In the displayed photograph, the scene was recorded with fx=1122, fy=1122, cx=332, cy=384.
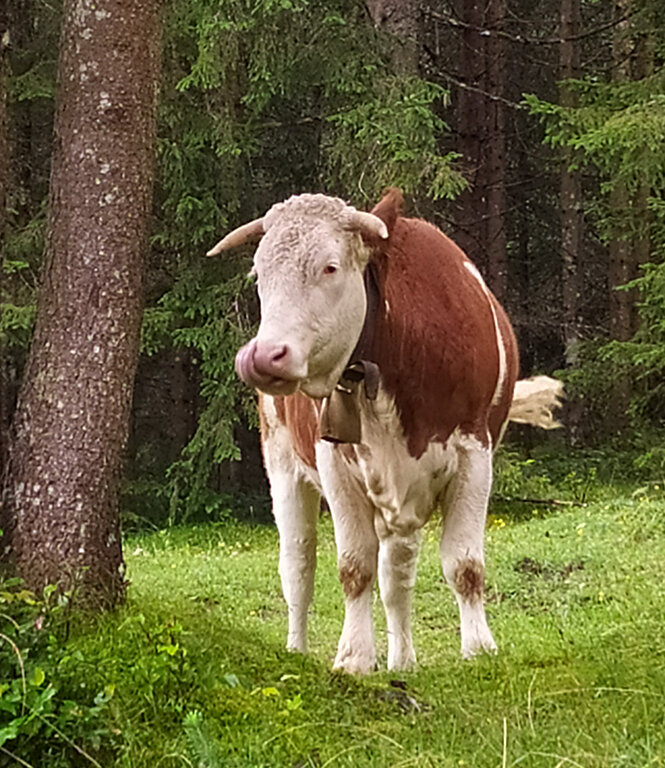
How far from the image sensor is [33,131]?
57.0ft

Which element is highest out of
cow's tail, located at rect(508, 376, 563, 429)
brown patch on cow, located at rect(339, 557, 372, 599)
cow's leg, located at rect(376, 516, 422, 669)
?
cow's tail, located at rect(508, 376, 563, 429)

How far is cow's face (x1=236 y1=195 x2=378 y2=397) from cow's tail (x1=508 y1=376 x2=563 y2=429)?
3310 millimetres

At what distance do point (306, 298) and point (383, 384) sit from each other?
2.91 ft

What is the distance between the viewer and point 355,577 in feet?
17.2

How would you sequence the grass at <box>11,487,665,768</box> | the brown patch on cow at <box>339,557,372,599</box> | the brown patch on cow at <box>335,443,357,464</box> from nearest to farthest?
the grass at <box>11,487,665,768</box>, the brown patch on cow at <box>335,443,357,464</box>, the brown patch on cow at <box>339,557,372,599</box>

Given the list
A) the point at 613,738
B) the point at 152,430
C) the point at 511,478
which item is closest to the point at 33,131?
the point at 152,430

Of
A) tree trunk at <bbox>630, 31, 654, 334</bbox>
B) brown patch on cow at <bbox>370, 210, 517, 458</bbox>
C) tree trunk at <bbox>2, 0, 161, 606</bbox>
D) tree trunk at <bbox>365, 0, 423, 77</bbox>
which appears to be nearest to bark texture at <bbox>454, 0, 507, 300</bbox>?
tree trunk at <bbox>630, 31, 654, 334</bbox>

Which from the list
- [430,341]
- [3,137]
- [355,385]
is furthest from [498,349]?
[3,137]

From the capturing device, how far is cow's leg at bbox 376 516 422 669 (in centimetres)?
566

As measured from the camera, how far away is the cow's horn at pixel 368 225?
4470 mm

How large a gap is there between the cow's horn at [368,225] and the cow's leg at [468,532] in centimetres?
126

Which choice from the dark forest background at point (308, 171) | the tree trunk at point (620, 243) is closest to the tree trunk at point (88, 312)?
the dark forest background at point (308, 171)

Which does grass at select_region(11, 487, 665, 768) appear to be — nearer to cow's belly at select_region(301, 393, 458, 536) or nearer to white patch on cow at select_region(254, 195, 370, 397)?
cow's belly at select_region(301, 393, 458, 536)

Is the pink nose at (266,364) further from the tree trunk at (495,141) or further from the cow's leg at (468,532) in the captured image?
the tree trunk at (495,141)
